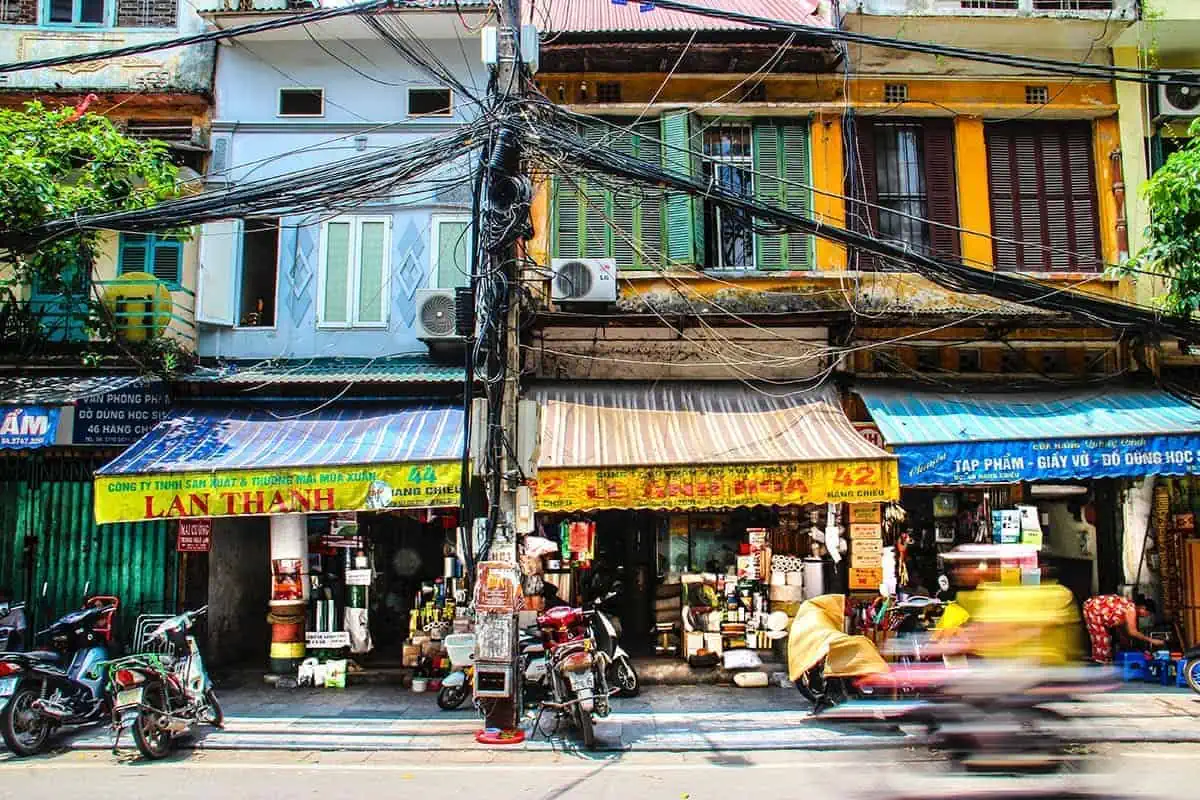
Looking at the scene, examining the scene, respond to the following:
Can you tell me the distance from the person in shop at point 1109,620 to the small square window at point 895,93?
7.17 m

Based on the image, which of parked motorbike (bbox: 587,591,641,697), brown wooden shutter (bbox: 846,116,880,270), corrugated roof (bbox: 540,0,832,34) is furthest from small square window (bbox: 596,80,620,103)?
parked motorbike (bbox: 587,591,641,697)

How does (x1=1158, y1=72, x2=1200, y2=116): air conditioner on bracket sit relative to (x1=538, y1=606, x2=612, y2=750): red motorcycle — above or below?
above

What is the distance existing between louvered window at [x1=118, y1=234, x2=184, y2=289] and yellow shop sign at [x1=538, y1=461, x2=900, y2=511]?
6638 mm

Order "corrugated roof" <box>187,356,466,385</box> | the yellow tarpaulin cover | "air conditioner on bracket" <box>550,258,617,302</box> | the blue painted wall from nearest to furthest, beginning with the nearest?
the yellow tarpaulin cover, "air conditioner on bracket" <box>550,258,617,302</box>, "corrugated roof" <box>187,356,466,385</box>, the blue painted wall

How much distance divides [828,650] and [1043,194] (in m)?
7.56

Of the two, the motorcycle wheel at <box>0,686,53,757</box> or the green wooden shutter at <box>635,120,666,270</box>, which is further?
the green wooden shutter at <box>635,120,666,270</box>

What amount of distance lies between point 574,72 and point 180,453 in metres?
7.20

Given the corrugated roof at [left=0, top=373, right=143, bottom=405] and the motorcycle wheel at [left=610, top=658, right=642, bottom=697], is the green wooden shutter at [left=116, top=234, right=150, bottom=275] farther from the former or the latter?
the motorcycle wheel at [left=610, top=658, right=642, bottom=697]

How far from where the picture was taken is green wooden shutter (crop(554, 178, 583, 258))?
11.7 m

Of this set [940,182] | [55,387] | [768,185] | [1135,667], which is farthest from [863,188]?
[55,387]

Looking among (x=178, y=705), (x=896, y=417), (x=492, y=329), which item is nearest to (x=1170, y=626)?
(x=896, y=417)

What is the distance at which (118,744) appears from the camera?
25.1 ft

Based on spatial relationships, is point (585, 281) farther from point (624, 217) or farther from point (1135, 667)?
point (1135, 667)

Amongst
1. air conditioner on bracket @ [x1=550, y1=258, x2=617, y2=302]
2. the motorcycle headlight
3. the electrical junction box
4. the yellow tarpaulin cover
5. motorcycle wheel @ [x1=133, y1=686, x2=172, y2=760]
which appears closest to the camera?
motorcycle wheel @ [x1=133, y1=686, x2=172, y2=760]
